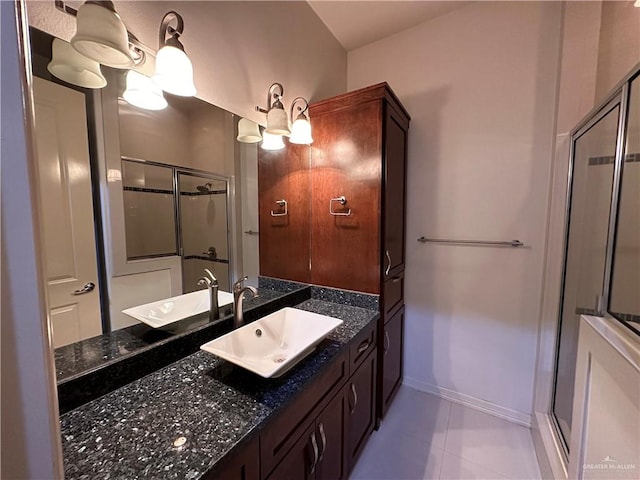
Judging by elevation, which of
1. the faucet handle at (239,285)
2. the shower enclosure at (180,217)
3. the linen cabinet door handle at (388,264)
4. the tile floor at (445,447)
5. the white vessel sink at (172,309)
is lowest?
the tile floor at (445,447)

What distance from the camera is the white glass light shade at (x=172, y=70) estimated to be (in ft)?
2.99

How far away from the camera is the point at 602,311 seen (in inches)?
47.5

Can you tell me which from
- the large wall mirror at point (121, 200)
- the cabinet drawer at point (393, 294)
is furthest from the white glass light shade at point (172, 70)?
the cabinet drawer at point (393, 294)

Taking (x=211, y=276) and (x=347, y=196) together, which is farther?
(x=347, y=196)

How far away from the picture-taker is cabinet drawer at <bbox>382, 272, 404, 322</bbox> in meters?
1.68

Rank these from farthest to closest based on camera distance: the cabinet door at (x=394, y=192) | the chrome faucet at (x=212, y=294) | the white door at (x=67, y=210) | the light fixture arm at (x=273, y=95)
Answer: the cabinet door at (x=394, y=192) < the light fixture arm at (x=273, y=95) < the chrome faucet at (x=212, y=294) < the white door at (x=67, y=210)

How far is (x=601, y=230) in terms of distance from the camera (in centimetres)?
130

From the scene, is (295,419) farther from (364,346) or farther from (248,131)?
(248,131)

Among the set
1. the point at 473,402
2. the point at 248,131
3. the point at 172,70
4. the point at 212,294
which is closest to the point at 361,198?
the point at 248,131

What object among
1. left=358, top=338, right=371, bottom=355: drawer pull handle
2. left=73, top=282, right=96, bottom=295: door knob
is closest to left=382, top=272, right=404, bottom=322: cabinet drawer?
left=358, top=338, right=371, bottom=355: drawer pull handle

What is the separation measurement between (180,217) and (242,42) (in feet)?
3.17

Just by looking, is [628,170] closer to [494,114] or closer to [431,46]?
[494,114]

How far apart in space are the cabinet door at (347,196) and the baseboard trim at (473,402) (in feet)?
3.64

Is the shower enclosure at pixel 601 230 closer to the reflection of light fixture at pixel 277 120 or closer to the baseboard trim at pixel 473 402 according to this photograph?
the baseboard trim at pixel 473 402
